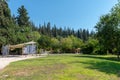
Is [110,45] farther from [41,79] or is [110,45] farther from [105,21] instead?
[41,79]

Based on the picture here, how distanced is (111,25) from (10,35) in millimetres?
19274

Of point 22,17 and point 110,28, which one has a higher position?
point 22,17

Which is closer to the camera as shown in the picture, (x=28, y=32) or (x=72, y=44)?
(x=28, y=32)

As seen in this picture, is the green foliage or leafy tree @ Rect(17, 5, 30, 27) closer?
the green foliage

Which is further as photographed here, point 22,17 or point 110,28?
point 22,17

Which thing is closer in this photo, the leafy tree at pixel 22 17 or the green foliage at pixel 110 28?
the green foliage at pixel 110 28

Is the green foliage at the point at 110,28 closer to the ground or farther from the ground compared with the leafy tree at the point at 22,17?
closer to the ground

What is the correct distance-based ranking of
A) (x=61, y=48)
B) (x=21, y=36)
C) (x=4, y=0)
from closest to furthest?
1. (x=4, y=0)
2. (x=21, y=36)
3. (x=61, y=48)

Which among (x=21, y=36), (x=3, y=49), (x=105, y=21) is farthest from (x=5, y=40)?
(x=21, y=36)

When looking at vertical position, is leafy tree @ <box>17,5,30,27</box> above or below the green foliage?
above

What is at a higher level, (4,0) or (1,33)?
(4,0)

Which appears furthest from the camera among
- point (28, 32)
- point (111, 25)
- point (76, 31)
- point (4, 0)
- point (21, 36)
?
point (76, 31)

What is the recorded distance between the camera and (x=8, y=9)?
5134 centimetres

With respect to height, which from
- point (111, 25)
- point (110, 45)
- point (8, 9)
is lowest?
point (110, 45)
